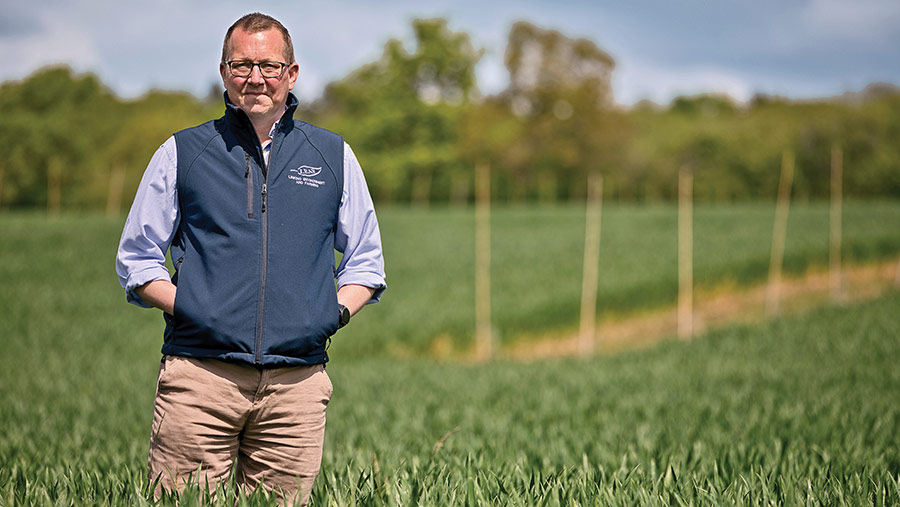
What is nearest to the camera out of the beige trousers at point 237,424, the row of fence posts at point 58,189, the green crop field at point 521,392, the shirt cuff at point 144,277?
the shirt cuff at point 144,277

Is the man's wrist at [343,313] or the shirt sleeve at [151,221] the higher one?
the shirt sleeve at [151,221]

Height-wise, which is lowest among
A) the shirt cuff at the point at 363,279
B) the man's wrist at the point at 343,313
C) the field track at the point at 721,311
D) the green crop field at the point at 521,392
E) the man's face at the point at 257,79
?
the field track at the point at 721,311

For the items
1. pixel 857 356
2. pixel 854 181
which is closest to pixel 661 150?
pixel 854 181

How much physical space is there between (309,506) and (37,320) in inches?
537

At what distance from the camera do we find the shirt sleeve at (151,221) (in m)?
2.55

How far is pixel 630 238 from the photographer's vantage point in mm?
24062

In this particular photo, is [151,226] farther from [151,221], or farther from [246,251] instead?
[246,251]

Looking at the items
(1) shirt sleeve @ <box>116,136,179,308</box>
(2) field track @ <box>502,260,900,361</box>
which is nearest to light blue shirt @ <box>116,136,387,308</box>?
(1) shirt sleeve @ <box>116,136,179,308</box>

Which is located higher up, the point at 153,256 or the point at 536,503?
the point at 153,256

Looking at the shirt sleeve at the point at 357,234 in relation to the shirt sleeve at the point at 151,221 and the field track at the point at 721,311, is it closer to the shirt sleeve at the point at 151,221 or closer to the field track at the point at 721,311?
the shirt sleeve at the point at 151,221

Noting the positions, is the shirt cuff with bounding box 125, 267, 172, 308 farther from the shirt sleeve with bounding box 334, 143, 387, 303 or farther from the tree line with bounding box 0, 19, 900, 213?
the tree line with bounding box 0, 19, 900, 213

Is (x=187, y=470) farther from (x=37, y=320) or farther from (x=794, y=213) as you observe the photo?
(x=794, y=213)

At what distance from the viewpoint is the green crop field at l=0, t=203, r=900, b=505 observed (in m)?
3.18

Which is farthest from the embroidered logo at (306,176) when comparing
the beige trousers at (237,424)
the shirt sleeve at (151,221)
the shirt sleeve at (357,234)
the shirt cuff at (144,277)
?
the beige trousers at (237,424)
